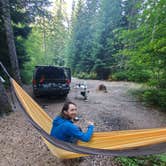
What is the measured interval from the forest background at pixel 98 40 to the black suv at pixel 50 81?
1879 mm

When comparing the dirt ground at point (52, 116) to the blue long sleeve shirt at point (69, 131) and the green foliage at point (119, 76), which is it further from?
the green foliage at point (119, 76)

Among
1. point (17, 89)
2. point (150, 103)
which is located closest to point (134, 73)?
point (150, 103)

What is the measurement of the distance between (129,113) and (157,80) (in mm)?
1808

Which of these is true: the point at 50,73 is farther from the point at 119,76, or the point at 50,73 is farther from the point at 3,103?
→ the point at 119,76

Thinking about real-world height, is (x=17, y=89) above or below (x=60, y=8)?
below

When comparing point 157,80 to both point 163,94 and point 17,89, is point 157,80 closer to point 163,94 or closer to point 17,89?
point 163,94

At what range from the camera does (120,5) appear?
18.5 metres

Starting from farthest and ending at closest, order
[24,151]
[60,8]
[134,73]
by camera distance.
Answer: [60,8] < [134,73] < [24,151]

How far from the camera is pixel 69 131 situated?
106 inches

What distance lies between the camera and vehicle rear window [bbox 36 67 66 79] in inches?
293

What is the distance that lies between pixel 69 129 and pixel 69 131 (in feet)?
0.10

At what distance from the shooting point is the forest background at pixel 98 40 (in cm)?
687

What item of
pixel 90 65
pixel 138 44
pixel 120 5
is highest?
pixel 120 5

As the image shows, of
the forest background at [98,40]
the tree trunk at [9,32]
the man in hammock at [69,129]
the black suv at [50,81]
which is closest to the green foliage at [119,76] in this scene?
the forest background at [98,40]
